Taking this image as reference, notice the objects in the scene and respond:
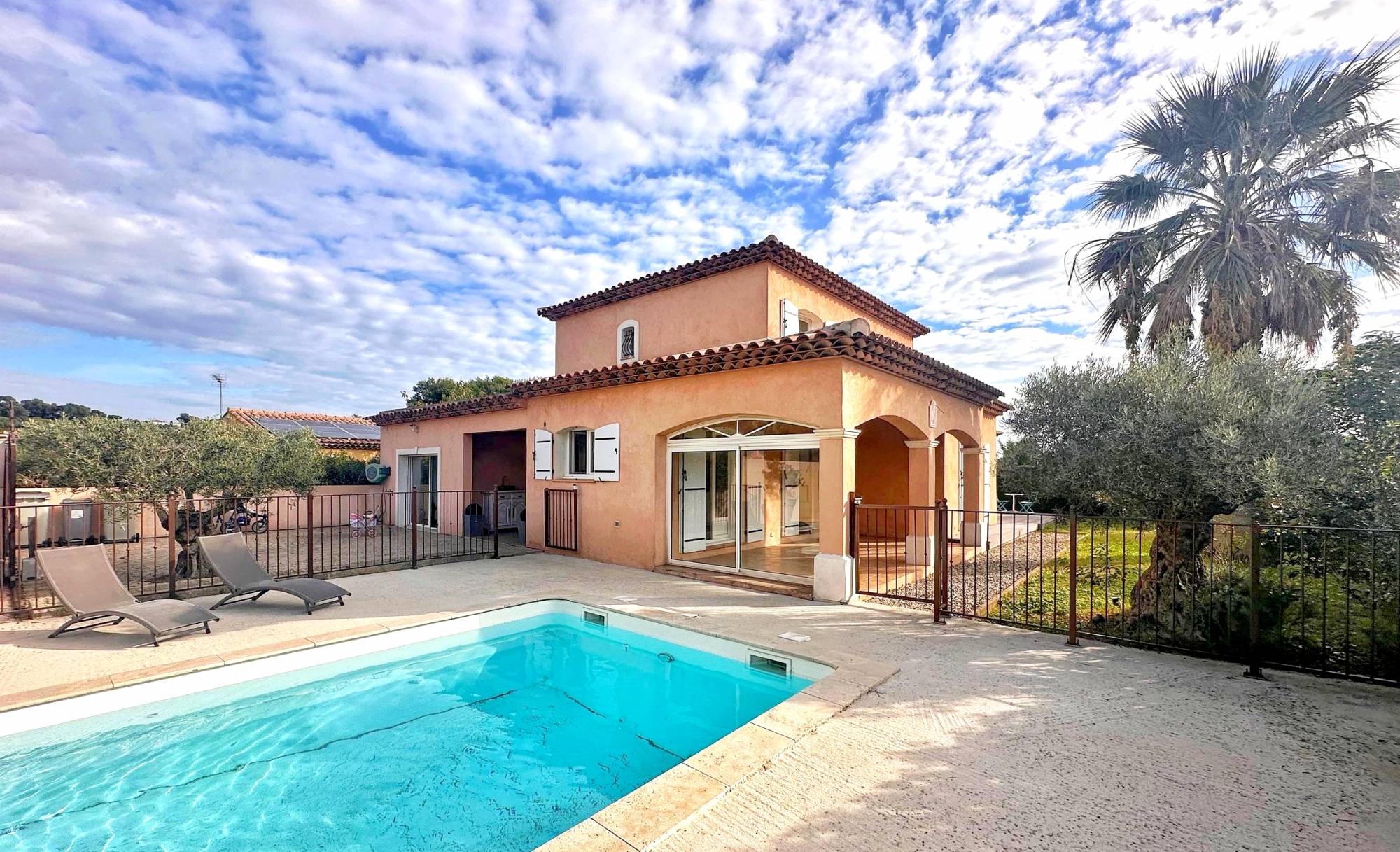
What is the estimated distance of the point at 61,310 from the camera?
18.4m

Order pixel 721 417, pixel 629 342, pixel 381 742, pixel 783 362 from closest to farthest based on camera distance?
1. pixel 381 742
2. pixel 783 362
3. pixel 721 417
4. pixel 629 342

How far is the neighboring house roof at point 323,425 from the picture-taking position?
21984 mm

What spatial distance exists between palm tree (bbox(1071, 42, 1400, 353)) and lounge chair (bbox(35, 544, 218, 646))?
14764mm

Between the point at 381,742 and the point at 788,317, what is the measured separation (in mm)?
10448

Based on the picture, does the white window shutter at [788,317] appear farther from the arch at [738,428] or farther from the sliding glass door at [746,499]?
the arch at [738,428]

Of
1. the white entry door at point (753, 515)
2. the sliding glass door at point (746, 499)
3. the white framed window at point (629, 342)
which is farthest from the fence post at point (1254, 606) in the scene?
the white framed window at point (629, 342)

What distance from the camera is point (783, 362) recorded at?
9.08m

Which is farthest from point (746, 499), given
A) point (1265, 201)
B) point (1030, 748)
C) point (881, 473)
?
point (1265, 201)

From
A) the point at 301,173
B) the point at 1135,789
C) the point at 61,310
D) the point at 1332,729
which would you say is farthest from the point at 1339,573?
the point at 61,310

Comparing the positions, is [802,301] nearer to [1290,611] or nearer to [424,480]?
[1290,611]

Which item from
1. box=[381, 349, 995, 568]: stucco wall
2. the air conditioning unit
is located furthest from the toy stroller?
the air conditioning unit

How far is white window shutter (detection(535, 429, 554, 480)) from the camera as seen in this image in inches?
514

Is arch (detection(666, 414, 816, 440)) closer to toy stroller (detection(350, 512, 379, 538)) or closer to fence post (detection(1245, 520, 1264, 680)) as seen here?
fence post (detection(1245, 520, 1264, 680))

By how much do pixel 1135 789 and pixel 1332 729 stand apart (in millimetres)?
2257
